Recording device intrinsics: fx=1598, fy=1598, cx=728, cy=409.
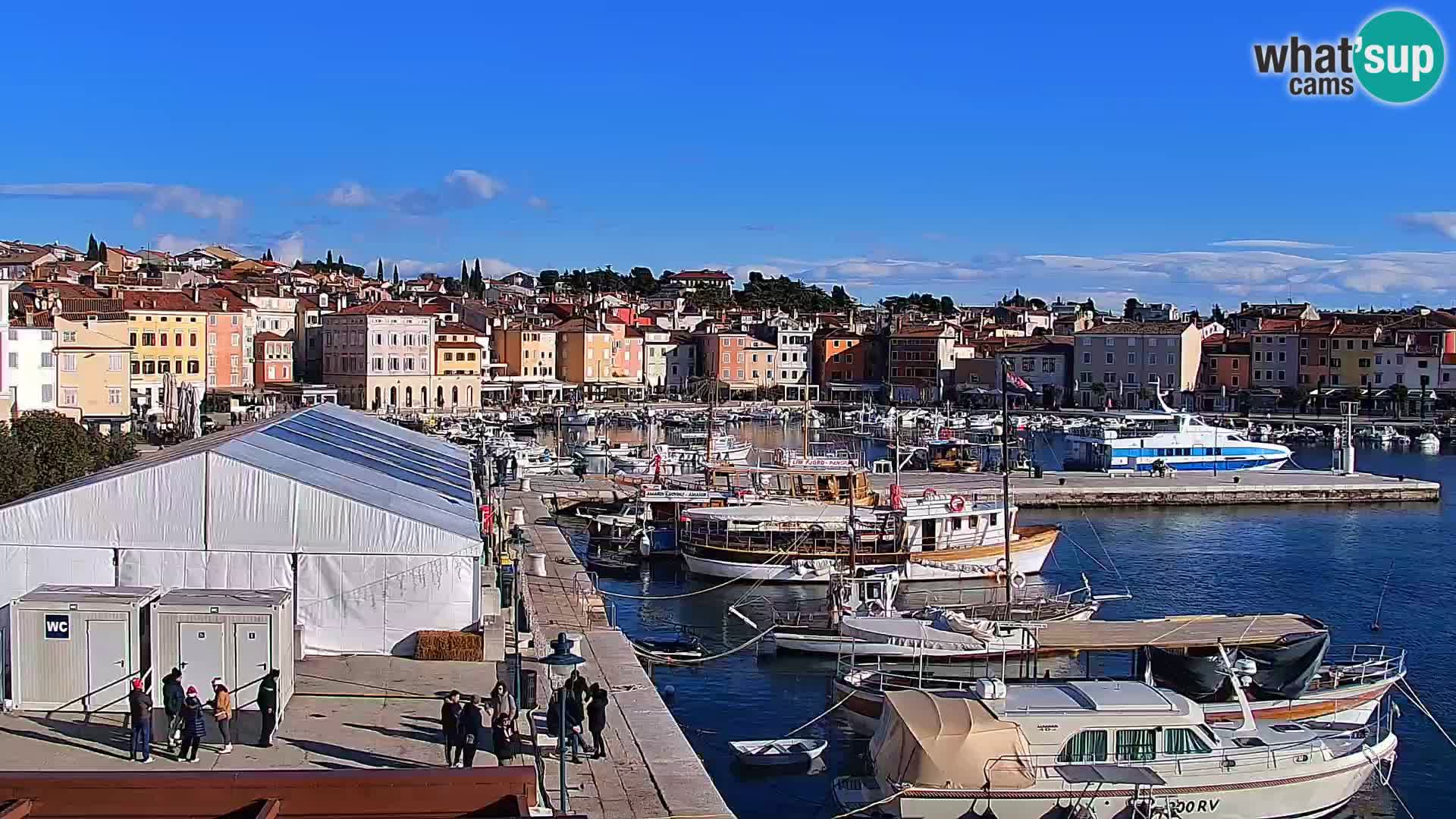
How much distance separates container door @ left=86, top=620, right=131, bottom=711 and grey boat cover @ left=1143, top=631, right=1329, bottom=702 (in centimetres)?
1065

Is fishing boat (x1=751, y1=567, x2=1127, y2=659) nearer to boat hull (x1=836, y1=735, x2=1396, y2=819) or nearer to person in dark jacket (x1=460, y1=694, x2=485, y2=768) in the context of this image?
boat hull (x1=836, y1=735, x2=1396, y2=819)

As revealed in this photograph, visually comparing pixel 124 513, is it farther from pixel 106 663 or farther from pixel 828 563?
pixel 828 563

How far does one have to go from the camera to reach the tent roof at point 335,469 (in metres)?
15.4

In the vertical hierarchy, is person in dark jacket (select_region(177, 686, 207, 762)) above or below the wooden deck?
above

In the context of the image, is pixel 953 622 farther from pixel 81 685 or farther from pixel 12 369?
pixel 12 369

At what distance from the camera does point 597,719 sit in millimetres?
13523

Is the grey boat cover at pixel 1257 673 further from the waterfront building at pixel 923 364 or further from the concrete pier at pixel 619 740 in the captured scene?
the waterfront building at pixel 923 364

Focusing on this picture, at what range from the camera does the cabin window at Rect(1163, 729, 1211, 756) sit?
13.9 metres

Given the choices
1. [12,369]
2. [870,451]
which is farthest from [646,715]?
[870,451]

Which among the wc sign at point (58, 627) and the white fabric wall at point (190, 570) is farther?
the white fabric wall at point (190, 570)

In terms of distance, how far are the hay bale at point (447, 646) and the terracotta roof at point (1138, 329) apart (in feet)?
251

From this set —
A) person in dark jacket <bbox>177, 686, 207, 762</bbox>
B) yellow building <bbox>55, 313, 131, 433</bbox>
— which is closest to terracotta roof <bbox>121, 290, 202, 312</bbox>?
yellow building <bbox>55, 313, 131, 433</bbox>

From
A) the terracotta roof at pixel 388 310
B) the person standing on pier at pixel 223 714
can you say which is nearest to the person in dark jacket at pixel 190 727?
the person standing on pier at pixel 223 714

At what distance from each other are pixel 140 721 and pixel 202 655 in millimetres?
1270
